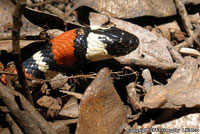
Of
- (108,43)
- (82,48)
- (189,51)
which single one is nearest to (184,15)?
(189,51)

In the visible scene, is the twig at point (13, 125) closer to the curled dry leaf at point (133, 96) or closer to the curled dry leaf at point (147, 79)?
the curled dry leaf at point (133, 96)

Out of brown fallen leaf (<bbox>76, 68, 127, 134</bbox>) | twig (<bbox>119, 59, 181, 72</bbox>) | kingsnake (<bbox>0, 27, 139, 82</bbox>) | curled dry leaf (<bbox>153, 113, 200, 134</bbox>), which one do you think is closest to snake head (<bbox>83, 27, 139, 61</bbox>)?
kingsnake (<bbox>0, 27, 139, 82</bbox>)

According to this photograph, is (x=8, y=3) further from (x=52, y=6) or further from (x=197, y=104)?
(x=197, y=104)

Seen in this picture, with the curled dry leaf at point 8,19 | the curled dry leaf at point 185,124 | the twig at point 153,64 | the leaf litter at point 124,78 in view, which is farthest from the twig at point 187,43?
the curled dry leaf at point 8,19

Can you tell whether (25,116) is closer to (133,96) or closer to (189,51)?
(133,96)

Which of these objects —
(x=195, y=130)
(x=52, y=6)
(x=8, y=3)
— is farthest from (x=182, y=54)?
(x=8, y=3)

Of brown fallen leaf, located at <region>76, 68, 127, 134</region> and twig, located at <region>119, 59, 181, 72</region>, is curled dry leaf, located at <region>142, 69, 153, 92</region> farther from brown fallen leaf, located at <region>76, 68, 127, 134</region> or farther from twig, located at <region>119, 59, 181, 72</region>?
brown fallen leaf, located at <region>76, 68, 127, 134</region>
